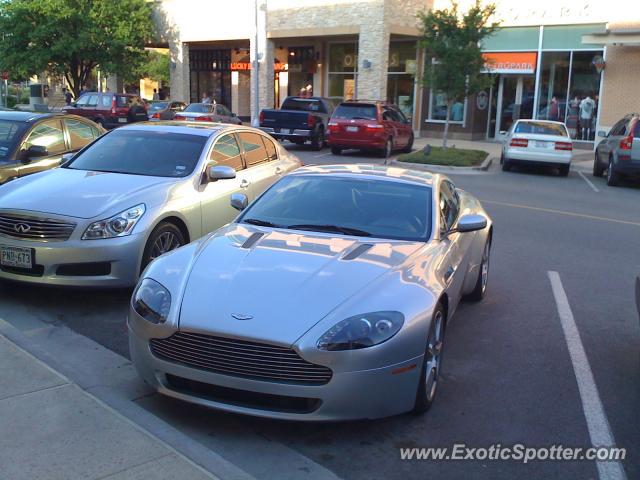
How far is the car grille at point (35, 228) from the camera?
6.12m

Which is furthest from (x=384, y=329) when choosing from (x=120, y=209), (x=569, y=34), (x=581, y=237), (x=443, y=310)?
(x=569, y=34)

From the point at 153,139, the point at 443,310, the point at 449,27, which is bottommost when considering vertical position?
the point at 443,310

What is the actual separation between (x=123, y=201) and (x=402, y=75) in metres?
28.1

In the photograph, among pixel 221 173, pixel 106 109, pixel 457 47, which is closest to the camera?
pixel 221 173

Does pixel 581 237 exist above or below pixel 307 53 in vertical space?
below

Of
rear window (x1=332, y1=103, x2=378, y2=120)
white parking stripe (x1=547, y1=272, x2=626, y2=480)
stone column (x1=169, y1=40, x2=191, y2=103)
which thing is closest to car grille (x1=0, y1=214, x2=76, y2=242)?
white parking stripe (x1=547, y1=272, x2=626, y2=480)

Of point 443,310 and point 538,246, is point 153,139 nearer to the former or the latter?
point 443,310

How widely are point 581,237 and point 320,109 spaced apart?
604 inches

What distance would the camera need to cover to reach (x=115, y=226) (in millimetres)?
6250

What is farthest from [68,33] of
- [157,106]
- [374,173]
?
[374,173]

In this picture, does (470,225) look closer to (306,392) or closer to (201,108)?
(306,392)

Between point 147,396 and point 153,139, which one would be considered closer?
point 147,396

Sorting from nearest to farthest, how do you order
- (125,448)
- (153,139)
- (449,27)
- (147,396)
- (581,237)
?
(125,448), (147,396), (153,139), (581,237), (449,27)

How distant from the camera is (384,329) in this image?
4047 millimetres
